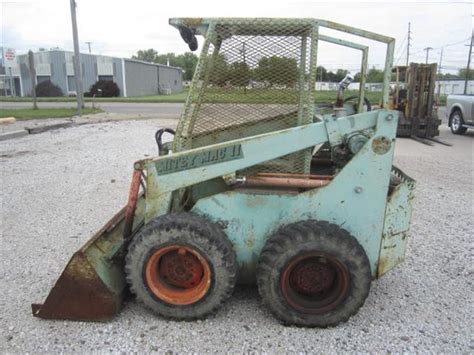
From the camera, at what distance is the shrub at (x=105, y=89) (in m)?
42.5

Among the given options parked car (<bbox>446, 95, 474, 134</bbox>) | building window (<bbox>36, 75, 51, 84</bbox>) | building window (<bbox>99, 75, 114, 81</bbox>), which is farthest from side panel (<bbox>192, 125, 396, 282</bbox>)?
building window (<bbox>36, 75, 51, 84</bbox>)

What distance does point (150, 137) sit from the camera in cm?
1254

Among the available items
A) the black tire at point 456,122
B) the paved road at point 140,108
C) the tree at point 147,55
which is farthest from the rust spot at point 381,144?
the tree at point 147,55

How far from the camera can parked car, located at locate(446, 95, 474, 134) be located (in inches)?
546

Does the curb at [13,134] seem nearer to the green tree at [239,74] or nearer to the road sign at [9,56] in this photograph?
the road sign at [9,56]

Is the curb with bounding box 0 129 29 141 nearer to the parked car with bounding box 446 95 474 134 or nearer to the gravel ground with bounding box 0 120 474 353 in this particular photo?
the gravel ground with bounding box 0 120 474 353

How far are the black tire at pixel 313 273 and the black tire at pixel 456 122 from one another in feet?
43.8

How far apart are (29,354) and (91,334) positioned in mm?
390

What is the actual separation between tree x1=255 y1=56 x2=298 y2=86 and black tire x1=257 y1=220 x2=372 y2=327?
1053 mm

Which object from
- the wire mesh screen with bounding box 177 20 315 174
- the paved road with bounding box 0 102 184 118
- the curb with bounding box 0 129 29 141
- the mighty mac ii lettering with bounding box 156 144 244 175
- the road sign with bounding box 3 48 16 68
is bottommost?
the paved road with bounding box 0 102 184 118

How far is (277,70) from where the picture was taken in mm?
3170

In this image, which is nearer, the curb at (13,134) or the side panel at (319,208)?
the side panel at (319,208)

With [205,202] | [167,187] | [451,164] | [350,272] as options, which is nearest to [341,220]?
[350,272]

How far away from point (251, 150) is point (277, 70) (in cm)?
64
